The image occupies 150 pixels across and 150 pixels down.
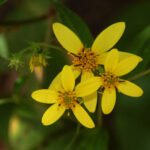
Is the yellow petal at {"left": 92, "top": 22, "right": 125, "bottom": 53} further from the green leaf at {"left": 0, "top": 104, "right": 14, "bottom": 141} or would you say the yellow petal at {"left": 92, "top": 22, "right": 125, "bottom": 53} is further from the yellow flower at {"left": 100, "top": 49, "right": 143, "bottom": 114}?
the green leaf at {"left": 0, "top": 104, "right": 14, "bottom": 141}

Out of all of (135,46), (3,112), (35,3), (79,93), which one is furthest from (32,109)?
(35,3)

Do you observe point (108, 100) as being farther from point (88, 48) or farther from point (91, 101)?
point (88, 48)

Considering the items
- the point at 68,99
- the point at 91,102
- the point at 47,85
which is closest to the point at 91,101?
the point at 91,102

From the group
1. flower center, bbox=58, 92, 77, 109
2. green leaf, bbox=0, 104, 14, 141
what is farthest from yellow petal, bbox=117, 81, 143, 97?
green leaf, bbox=0, 104, 14, 141

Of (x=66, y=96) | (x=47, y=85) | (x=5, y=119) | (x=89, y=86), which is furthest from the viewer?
(x=5, y=119)

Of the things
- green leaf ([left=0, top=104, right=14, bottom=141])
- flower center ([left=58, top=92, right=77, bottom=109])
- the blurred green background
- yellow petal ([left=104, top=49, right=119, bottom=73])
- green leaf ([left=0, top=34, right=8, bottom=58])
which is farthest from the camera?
green leaf ([left=0, top=34, right=8, bottom=58])

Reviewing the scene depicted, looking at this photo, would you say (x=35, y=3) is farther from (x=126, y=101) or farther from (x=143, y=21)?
(x=126, y=101)
